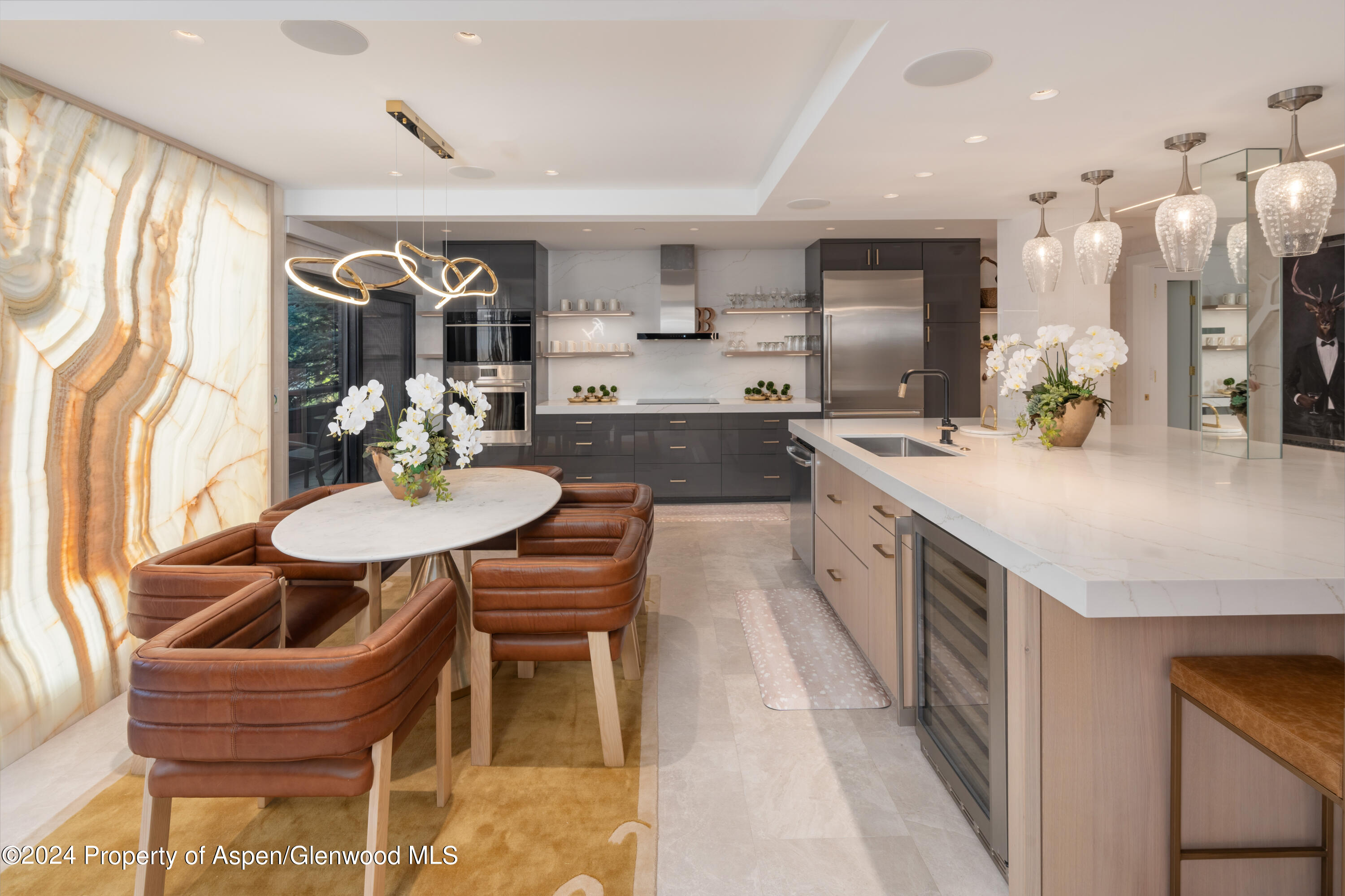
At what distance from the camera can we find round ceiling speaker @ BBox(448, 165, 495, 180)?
4.08 metres

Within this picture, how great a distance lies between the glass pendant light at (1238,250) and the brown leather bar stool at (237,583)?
338 cm

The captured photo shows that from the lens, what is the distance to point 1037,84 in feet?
8.16

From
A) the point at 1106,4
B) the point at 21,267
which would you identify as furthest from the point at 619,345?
the point at 1106,4

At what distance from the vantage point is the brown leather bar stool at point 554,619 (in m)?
2.16

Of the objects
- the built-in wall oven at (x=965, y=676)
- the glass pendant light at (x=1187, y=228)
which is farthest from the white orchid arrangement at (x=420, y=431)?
the glass pendant light at (x=1187, y=228)

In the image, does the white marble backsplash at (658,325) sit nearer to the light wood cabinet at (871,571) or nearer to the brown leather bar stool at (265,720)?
the light wood cabinet at (871,571)

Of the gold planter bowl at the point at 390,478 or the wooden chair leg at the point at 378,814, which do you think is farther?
the gold planter bowl at the point at 390,478

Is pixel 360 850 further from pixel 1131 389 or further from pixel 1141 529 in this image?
pixel 1131 389

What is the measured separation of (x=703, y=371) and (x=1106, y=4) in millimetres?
5021

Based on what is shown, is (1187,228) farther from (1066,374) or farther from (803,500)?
(803,500)

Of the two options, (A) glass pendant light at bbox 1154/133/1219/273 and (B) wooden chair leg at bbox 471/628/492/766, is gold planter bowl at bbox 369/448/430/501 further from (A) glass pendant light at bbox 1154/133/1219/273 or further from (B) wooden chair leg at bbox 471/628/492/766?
(A) glass pendant light at bbox 1154/133/1219/273

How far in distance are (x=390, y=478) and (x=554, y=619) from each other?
3.19 ft

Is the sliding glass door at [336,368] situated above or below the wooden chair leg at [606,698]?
above

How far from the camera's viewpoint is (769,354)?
649 centimetres
